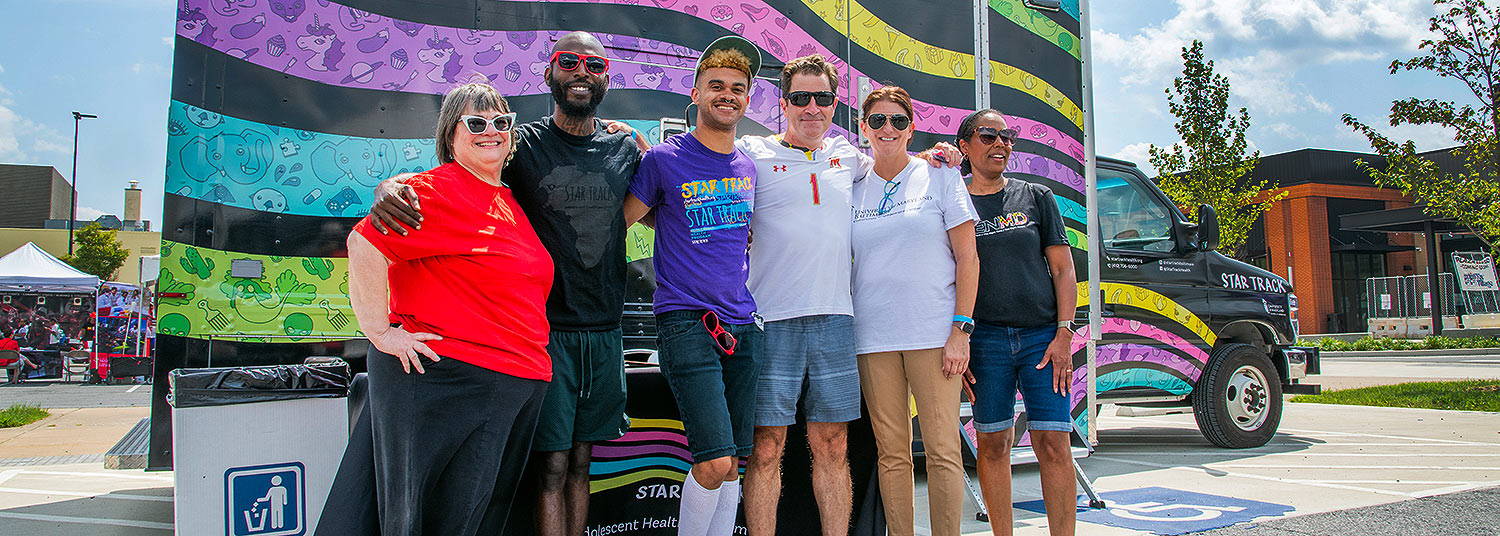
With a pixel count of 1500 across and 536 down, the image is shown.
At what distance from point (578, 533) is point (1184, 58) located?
46.1 ft

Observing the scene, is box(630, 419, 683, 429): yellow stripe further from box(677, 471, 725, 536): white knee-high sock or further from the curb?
the curb

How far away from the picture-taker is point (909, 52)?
4.15 meters

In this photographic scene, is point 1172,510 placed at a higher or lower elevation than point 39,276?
lower

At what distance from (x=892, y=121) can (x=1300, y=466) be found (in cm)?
434

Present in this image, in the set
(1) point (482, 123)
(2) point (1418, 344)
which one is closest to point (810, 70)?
(1) point (482, 123)

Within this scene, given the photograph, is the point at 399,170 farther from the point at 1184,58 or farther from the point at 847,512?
the point at 1184,58

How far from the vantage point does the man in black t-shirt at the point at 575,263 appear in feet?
7.91

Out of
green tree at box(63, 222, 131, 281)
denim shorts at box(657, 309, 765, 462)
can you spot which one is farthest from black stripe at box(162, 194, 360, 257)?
green tree at box(63, 222, 131, 281)

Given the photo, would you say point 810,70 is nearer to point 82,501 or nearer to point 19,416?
point 82,501

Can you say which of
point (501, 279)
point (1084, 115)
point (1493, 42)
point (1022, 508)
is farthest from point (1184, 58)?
point (501, 279)

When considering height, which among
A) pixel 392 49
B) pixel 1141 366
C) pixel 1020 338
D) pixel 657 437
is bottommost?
pixel 657 437

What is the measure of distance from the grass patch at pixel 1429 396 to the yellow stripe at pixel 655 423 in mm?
9392

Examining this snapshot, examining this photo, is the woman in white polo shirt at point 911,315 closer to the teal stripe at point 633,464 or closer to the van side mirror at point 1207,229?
the teal stripe at point 633,464

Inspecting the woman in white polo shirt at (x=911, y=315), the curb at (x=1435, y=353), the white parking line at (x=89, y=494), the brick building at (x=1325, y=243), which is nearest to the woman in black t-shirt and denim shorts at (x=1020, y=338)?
the woman in white polo shirt at (x=911, y=315)
